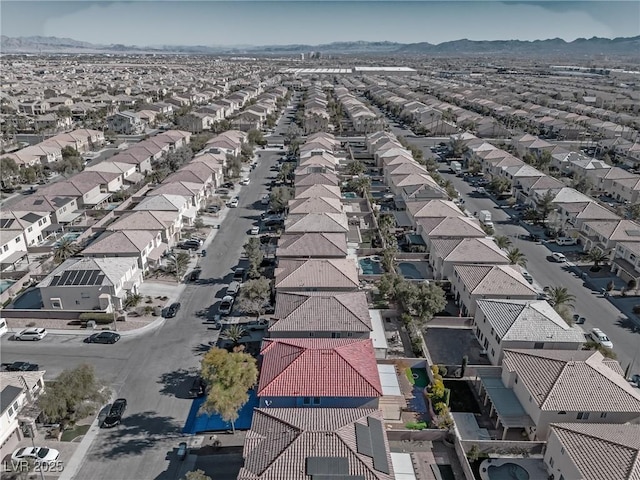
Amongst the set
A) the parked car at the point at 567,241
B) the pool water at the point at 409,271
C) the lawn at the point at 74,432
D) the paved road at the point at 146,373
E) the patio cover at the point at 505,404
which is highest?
the parked car at the point at 567,241

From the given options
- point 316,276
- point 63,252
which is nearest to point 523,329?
point 316,276

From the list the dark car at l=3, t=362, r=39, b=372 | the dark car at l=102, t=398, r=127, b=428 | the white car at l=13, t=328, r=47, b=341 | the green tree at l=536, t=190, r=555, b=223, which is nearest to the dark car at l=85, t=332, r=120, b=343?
the white car at l=13, t=328, r=47, b=341

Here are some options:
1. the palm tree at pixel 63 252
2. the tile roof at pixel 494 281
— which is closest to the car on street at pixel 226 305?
the palm tree at pixel 63 252

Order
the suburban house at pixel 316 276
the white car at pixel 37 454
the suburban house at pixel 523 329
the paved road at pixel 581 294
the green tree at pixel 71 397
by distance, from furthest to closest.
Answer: the suburban house at pixel 316 276 → the paved road at pixel 581 294 → the suburban house at pixel 523 329 → the green tree at pixel 71 397 → the white car at pixel 37 454

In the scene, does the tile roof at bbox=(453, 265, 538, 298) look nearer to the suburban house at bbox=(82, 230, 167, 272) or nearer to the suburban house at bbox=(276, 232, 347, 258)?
the suburban house at bbox=(276, 232, 347, 258)

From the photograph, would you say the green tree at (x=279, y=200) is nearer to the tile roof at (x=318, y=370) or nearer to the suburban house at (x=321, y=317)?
the suburban house at (x=321, y=317)

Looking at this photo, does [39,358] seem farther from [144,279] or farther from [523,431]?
[523,431]

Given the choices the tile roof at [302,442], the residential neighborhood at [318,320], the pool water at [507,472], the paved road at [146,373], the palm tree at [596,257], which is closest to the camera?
the tile roof at [302,442]

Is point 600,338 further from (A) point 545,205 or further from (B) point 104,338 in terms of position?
(B) point 104,338
